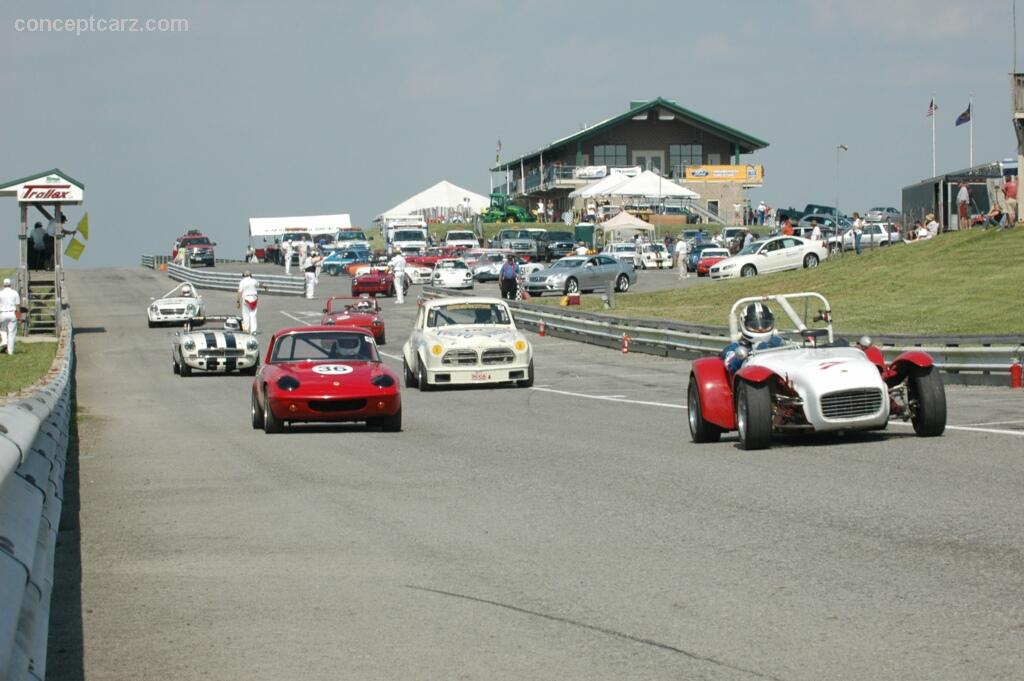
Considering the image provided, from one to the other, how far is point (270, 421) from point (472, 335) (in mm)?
8167

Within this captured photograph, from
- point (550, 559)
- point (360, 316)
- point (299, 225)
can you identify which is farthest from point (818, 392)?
point (299, 225)

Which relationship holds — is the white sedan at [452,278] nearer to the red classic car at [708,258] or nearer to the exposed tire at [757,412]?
the red classic car at [708,258]

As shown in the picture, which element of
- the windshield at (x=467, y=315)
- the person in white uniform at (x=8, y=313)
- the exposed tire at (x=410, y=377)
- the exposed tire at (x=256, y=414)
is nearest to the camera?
the exposed tire at (x=256, y=414)

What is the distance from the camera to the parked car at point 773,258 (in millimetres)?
52906

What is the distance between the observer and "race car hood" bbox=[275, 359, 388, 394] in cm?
1691

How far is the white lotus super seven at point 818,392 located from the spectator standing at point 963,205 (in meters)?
34.1

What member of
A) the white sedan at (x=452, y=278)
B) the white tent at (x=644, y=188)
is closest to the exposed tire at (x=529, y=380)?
the white sedan at (x=452, y=278)

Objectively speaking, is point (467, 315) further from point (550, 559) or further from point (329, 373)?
point (550, 559)

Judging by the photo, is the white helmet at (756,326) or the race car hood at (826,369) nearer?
the race car hood at (826,369)

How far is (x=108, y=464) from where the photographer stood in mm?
14336

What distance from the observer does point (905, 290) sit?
40.0 metres

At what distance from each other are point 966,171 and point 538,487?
4475 centimetres

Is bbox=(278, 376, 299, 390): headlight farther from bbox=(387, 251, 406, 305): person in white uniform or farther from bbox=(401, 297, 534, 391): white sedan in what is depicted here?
bbox=(387, 251, 406, 305): person in white uniform

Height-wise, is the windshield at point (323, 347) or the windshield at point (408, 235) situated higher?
the windshield at point (408, 235)
